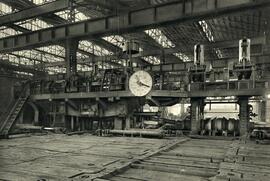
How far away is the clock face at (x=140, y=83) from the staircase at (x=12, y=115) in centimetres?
560

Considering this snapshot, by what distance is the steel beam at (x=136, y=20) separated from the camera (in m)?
9.16

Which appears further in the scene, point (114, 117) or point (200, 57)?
point (114, 117)

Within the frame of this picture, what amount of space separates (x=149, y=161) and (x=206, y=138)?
17.6 feet

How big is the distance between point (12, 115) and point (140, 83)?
6.49 m

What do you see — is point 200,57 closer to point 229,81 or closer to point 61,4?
point 229,81

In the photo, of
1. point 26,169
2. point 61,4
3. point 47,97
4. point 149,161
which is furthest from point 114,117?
point 26,169

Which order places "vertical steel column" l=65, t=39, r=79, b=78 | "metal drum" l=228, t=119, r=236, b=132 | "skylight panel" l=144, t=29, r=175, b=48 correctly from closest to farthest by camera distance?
1. "metal drum" l=228, t=119, r=236, b=132
2. "vertical steel column" l=65, t=39, r=79, b=78
3. "skylight panel" l=144, t=29, r=175, b=48

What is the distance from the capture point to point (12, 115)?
12.0 meters

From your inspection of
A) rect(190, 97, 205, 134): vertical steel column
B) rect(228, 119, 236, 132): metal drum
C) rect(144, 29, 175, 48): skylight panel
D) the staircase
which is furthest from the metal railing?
rect(144, 29, 175, 48): skylight panel

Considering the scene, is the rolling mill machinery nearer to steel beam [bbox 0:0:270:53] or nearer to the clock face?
the clock face

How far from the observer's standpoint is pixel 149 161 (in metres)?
5.27

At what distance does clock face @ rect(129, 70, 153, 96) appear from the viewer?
10.2 m

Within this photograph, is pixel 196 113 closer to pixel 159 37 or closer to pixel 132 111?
pixel 132 111

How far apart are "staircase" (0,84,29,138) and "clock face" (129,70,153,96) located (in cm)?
560
